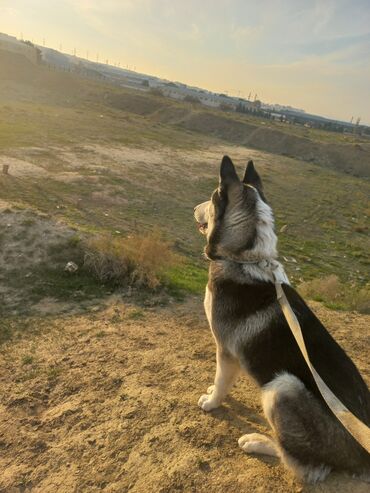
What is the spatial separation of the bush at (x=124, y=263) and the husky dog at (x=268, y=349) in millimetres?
3274

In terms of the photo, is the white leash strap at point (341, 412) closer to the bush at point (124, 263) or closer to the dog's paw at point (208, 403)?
the dog's paw at point (208, 403)

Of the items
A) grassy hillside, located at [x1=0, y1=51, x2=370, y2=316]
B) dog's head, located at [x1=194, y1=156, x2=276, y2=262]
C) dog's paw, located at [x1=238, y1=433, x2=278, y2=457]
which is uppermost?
dog's head, located at [x1=194, y1=156, x2=276, y2=262]

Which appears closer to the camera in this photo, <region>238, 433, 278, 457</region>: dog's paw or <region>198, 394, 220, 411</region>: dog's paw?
<region>238, 433, 278, 457</region>: dog's paw

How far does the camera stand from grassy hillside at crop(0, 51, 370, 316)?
14.3 metres

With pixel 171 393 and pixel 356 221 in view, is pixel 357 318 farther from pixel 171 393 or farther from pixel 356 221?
pixel 356 221

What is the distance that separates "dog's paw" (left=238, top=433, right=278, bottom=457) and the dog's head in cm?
160

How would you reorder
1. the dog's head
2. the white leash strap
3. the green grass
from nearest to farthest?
1. the white leash strap
2. the dog's head
3. the green grass

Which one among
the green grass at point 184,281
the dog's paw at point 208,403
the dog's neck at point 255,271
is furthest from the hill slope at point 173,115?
the dog's paw at point 208,403

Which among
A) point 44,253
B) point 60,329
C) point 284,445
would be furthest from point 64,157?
point 284,445

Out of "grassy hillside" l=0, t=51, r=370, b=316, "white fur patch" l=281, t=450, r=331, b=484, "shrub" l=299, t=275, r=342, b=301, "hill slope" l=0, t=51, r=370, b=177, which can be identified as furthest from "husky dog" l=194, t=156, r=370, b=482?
"hill slope" l=0, t=51, r=370, b=177

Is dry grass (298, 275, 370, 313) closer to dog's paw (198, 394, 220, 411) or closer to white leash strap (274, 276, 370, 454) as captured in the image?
dog's paw (198, 394, 220, 411)

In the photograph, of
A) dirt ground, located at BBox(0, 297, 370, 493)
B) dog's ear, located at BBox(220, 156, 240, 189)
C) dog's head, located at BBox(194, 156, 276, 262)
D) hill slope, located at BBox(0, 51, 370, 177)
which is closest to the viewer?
dirt ground, located at BBox(0, 297, 370, 493)

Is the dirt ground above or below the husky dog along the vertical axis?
below

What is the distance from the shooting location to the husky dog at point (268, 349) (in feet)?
9.82
